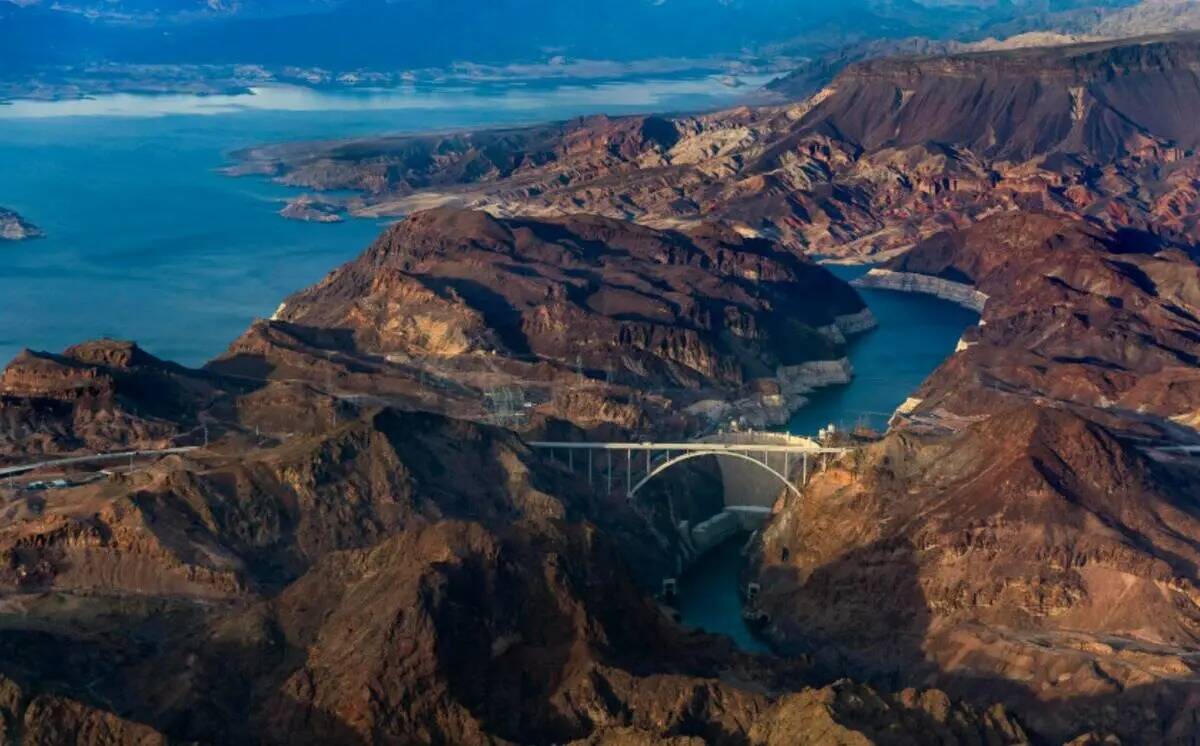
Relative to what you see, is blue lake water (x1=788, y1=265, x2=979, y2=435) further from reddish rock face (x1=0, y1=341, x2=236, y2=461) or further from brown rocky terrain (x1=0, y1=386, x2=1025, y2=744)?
brown rocky terrain (x1=0, y1=386, x2=1025, y2=744)

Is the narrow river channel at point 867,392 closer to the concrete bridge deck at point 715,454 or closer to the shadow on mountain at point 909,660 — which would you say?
the shadow on mountain at point 909,660

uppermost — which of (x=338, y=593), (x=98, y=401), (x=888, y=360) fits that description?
(x=338, y=593)

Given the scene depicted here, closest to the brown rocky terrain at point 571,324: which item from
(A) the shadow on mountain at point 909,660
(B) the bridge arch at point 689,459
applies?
(B) the bridge arch at point 689,459

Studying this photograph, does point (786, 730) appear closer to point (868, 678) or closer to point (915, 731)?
point (915, 731)

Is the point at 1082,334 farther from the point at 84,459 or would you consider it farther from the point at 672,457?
the point at 84,459

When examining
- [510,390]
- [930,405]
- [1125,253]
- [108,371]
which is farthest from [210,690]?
[1125,253]

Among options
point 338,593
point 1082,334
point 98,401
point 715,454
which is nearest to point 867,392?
point 1082,334

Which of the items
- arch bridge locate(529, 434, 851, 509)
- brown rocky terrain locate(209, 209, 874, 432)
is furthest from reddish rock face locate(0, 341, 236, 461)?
arch bridge locate(529, 434, 851, 509)
